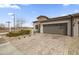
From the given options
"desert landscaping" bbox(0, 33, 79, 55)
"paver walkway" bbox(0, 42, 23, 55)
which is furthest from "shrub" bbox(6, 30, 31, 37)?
"paver walkway" bbox(0, 42, 23, 55)

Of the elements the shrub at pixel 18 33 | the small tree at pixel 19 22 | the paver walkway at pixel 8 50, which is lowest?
the paver walkway at pixel 8 50

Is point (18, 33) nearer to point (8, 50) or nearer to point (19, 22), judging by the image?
point (19, 22)

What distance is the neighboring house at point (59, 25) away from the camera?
8.00 ft

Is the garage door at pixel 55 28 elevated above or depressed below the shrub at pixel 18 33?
above

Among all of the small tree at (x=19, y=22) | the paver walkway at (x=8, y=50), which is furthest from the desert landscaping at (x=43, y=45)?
the small tree at (x=19, y=22)

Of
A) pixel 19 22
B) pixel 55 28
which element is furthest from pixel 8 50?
pixel 55 28

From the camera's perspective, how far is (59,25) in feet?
8.30

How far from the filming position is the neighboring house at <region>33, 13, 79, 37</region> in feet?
8.00

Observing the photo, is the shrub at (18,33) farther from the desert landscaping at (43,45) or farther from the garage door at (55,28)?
the garage door at (55,28)

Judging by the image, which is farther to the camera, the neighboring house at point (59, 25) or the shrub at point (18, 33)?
the shrub at point (18, 33)

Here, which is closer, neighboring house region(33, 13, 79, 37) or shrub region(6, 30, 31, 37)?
neighboring house region(33, 13, 79, 37)

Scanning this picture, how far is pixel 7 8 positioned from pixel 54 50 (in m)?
0.91

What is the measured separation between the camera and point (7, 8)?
250 cm

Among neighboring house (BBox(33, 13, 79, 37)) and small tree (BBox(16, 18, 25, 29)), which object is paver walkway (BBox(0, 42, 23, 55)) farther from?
neighboring house (BBox(33, 13, 79, 37))
